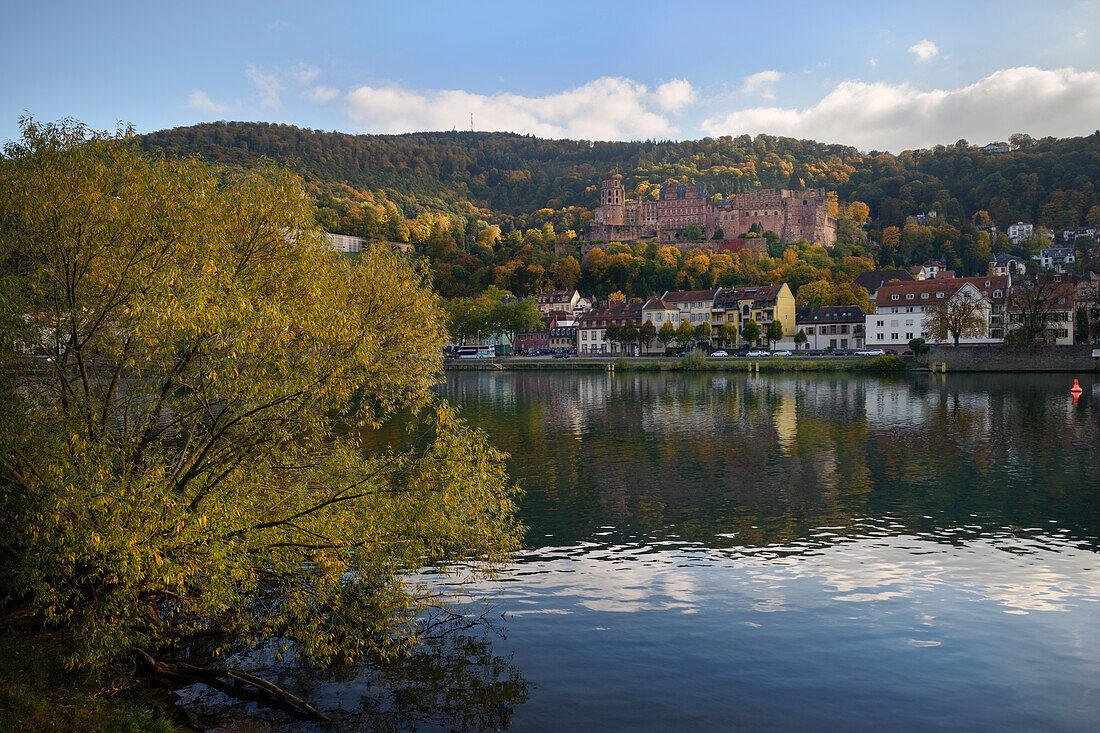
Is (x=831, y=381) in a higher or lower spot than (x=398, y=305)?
lower

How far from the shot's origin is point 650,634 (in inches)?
552

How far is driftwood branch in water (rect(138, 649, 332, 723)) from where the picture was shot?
10.5 metres

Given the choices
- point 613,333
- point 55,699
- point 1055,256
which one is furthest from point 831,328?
point 55,699

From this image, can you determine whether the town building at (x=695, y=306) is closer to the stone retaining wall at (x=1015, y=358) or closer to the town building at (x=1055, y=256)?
the stone retaining wall at (x=1015, y=358)

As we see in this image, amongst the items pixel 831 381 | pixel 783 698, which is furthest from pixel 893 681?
pixel 831 381

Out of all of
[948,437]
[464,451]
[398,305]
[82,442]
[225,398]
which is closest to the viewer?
[82,442]

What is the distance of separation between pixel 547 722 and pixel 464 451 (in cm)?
423

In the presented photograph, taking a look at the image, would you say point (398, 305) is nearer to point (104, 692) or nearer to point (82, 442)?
point (82, 442)

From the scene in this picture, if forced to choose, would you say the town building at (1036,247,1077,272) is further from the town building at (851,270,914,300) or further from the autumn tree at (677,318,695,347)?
the autumn tree at (677,318,695,347)

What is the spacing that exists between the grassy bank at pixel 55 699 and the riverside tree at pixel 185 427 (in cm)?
50

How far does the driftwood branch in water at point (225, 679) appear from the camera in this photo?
34.4 ft

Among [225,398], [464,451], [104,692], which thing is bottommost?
[104,692]

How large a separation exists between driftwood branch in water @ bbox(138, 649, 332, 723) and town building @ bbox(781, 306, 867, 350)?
107951 millimetres

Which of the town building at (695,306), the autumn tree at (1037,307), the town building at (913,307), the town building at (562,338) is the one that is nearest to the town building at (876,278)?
the town building at (695,306)
